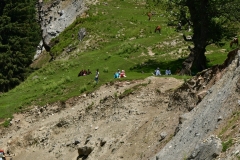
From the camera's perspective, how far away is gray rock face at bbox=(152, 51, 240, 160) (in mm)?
19641

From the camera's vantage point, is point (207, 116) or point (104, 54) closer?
point (207, 116)

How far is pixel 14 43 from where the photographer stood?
200ft

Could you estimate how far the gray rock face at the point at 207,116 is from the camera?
19.6m

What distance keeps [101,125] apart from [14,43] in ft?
97.8

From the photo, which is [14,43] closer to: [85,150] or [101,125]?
[101,125]

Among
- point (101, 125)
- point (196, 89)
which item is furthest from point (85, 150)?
point (196, 89)

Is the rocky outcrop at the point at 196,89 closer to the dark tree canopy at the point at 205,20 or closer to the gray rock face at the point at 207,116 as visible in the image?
the gray rock face at the point at 207,116

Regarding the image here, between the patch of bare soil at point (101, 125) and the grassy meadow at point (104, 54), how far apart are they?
5.46 feet

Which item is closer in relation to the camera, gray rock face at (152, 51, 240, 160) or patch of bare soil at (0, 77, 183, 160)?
gray rock face at (152, 51, 240, 160)

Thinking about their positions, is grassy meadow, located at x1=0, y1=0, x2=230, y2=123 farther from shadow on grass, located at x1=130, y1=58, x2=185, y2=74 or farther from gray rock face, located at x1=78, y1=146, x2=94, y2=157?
gray rock face, located at x1=78, y1=146, x2=94, y2=157

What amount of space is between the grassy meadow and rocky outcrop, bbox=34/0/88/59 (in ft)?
10.9

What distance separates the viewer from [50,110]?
132 ft

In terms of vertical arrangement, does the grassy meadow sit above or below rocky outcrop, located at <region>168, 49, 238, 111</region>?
below

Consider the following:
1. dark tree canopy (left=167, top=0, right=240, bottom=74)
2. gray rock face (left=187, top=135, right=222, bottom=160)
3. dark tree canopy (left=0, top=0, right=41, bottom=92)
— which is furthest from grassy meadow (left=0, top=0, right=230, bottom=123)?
gray rock face (left=187, top=135, right=222, bottom=160)
